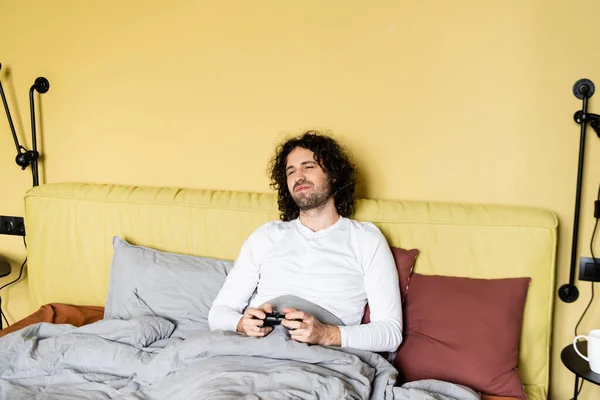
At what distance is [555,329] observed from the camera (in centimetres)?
194

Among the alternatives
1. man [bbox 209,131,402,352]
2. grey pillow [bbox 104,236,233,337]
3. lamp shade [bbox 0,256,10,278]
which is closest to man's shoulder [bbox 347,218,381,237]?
man [bbox 209,131,402,352]

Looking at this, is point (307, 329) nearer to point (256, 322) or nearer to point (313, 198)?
point (256, 322)

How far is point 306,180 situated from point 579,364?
1.00 meters

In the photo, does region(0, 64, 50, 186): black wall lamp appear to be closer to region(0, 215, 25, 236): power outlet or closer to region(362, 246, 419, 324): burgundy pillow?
region(0, 215, 25, 236): power outlet

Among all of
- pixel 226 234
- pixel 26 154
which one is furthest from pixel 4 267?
pixel 226 234

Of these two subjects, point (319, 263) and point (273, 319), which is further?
point (319, 263)

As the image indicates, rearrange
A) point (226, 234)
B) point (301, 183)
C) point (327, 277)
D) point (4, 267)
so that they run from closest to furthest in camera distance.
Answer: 1. point (327, 277)
2. point (301, 183)
3. point (226, 234)
4. point (4, 267)

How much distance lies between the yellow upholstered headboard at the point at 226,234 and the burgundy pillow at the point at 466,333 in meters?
0.10

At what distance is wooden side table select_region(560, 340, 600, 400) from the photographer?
1.53 metres

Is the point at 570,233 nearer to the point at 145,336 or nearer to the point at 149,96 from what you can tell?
the point at 145,336

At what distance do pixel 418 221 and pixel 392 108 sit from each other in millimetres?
437

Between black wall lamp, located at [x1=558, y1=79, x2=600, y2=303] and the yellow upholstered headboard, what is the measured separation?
0.37ft

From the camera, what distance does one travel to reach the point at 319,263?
1.80 m

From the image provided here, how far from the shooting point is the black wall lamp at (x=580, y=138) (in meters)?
1.76
